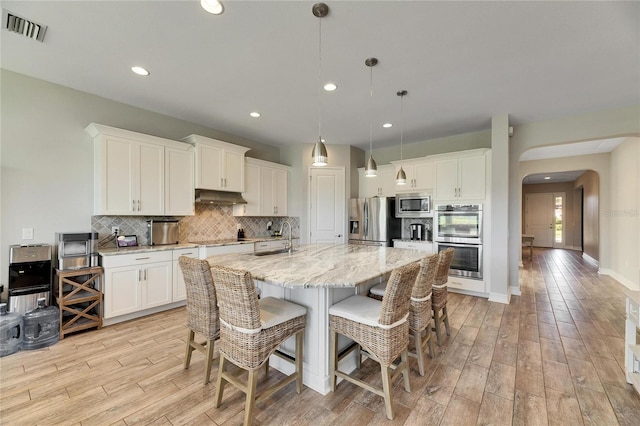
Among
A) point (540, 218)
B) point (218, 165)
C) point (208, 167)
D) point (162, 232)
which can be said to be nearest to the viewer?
point (162, 232)

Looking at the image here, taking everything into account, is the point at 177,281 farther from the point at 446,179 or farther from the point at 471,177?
the point at 471,177

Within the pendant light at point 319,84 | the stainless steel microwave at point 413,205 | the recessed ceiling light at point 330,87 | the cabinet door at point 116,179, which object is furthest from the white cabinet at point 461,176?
the cabinet door at point 116,179

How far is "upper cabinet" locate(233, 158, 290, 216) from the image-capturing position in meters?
4.86

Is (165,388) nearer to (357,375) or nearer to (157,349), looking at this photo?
(157,349)

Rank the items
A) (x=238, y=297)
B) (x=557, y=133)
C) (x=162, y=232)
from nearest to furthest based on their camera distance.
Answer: (x=238, y=297) → (x=162, y=232) → (x=557, y=133)

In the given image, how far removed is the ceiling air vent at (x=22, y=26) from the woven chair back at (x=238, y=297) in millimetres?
2446

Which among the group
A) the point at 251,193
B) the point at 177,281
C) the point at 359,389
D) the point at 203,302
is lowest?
the point at 359,389

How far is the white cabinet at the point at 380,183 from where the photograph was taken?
543 cm

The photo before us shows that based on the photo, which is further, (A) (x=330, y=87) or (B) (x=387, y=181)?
(B) (x=387, y=181)

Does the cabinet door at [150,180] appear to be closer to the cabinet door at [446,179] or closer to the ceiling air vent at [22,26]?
the ceiling air vent at [22,26]

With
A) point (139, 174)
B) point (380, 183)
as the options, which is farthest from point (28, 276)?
point (380, 183)

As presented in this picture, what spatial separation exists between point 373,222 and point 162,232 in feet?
11.6

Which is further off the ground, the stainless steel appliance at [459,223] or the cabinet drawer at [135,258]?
the stainless steel appliance at [459,223]

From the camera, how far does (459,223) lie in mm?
4406
